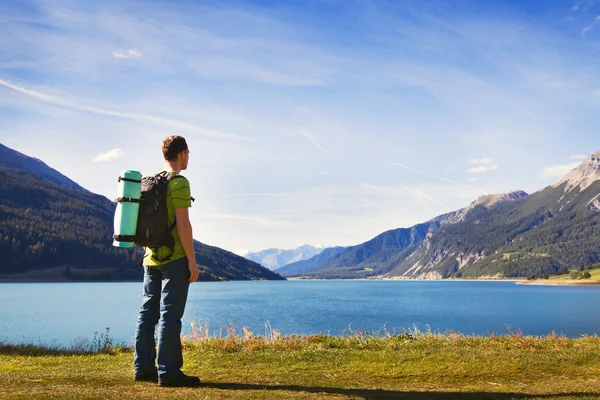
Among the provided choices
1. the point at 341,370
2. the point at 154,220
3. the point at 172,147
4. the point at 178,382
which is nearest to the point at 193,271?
the point at 154,220

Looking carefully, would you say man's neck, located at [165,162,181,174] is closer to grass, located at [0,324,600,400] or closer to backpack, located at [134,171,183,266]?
backpack, located at [134,171,183,266]

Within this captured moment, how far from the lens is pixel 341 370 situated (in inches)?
339

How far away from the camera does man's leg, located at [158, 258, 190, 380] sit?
738 cm

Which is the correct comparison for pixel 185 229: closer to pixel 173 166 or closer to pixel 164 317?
pixel 173 166

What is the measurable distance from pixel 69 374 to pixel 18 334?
4846 cm

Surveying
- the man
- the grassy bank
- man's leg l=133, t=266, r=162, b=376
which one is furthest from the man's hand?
the grassy bank

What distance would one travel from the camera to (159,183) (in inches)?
294

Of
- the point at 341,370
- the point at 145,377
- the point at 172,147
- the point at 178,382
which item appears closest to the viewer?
the point at 178,382

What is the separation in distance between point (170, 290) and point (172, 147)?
214 centimetres

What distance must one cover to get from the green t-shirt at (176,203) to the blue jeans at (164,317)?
0.10 m

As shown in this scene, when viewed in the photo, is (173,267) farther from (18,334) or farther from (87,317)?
(87,317)

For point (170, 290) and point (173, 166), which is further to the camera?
point (173, 166)

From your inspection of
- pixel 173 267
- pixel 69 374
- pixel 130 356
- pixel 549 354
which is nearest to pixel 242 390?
pixel 173 267

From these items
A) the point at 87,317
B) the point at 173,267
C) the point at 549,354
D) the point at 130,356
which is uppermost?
the point at 173,267
